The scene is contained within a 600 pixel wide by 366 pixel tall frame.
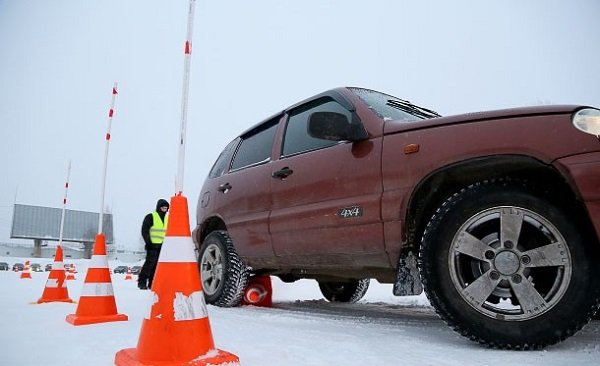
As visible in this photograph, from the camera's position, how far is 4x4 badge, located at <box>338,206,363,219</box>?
2.88 metres

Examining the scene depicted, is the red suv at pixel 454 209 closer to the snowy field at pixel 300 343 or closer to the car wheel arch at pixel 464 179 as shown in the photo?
the car wheel arch at pixel 464 179

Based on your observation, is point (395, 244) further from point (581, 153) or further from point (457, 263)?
point (581, 153)

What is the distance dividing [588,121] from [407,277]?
1.34 m

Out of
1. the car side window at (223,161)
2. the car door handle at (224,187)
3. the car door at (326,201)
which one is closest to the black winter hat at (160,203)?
the car side window at (223,161)

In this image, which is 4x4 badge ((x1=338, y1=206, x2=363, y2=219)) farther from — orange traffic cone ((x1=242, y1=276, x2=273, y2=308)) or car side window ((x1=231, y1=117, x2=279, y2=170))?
orange traffic cone ((x1=242, y1=276, x2=273, y2=308))

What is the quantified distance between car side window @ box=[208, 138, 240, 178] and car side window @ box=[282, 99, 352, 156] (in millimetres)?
1182

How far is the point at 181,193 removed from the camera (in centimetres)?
216

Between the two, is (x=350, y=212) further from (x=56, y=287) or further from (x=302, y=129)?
(x=56, y=287)

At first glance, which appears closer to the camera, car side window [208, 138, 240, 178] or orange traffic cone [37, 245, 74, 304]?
orange traffic cone [37, 245, 74, 304]

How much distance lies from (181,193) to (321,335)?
1287mm

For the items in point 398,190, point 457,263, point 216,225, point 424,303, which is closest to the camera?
point 457,263

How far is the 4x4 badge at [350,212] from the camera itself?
9.44ft

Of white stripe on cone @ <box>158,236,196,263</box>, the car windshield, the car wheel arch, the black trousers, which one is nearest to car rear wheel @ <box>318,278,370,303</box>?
the car windshield

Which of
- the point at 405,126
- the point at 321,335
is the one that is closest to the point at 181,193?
the point at 321,335
